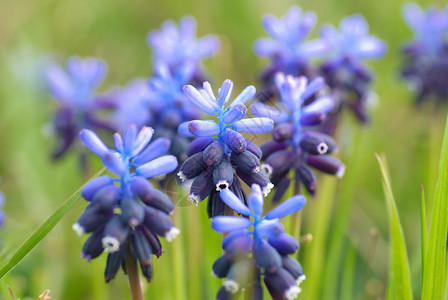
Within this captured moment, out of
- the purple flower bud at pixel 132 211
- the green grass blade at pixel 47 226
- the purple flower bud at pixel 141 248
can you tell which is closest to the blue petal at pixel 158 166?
the purple flower bud at pixel 132 211

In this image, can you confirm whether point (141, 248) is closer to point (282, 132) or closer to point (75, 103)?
point (282, 132)

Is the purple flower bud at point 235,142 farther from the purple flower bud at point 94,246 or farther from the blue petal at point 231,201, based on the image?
the purple flower bud at point 94,246

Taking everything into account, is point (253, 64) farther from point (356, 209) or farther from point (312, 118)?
point (312, 118)

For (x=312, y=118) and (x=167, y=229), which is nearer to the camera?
(x=167, y=229)

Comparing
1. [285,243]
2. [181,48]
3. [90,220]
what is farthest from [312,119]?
[181,48]

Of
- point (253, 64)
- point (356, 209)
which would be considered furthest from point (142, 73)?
point (356, 209)

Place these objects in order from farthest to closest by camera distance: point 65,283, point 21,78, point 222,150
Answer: point 21,78 → point 65,283 → point 222,150
